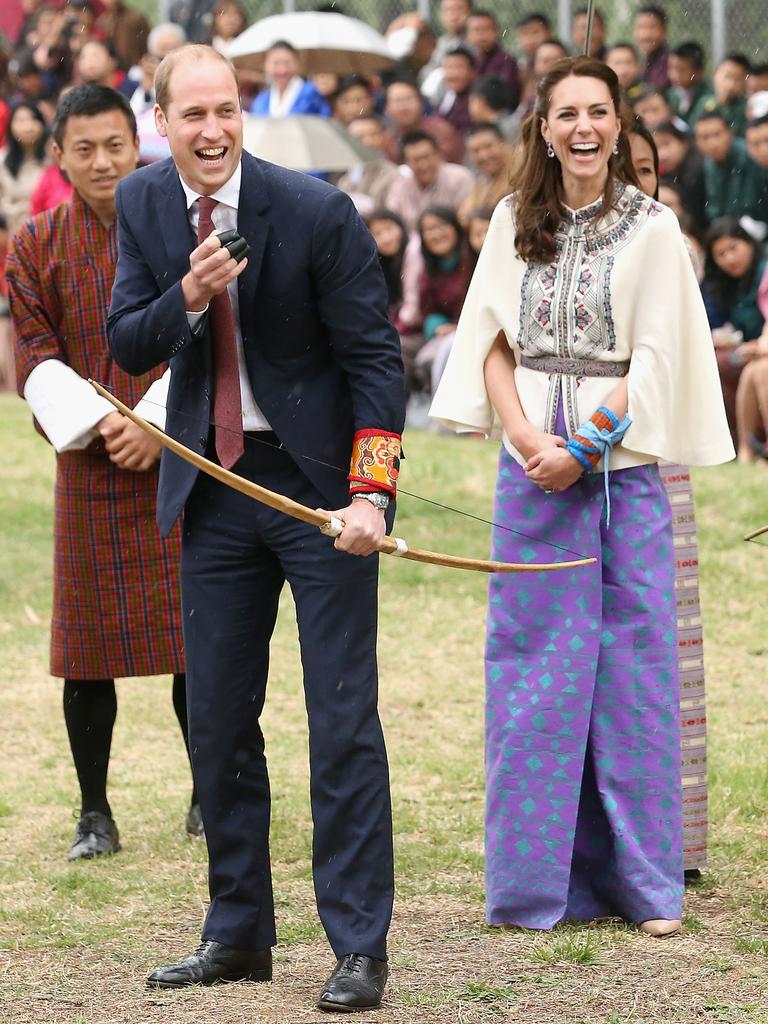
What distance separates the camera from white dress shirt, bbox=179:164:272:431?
391 centimetres

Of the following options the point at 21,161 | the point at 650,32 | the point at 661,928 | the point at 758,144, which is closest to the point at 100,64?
the point at 21,161

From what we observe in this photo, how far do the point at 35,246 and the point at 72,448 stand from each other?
0.62 m

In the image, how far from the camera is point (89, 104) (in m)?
5.27

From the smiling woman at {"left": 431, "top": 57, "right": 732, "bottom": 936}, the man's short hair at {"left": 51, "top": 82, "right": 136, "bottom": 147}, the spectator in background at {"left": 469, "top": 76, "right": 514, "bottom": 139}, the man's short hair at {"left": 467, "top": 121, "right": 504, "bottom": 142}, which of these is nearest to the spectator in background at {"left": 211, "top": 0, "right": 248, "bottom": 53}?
the spectator in background at {"left": 469, "top": 76, "right": 514, "bottom": 139}

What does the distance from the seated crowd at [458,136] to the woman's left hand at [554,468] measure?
16.4 feet

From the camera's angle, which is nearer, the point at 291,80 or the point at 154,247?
the point at 154,247

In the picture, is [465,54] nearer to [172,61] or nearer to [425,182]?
[425,182]

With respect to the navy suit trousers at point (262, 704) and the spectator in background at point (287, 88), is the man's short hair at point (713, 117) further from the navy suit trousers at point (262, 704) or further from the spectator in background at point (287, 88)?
the navy suit trousers at point (262, 704)

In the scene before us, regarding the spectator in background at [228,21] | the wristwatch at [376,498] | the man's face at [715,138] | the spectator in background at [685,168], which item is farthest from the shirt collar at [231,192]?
the spectator in background at [228,21]

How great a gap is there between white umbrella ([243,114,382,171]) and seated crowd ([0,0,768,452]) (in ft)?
0.90

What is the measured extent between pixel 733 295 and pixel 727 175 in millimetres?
991

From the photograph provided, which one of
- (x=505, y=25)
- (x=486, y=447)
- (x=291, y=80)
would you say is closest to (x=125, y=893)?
(x=486, y=447)

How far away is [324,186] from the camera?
157 inches

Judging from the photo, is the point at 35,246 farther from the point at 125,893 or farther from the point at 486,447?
the point at 486,447
